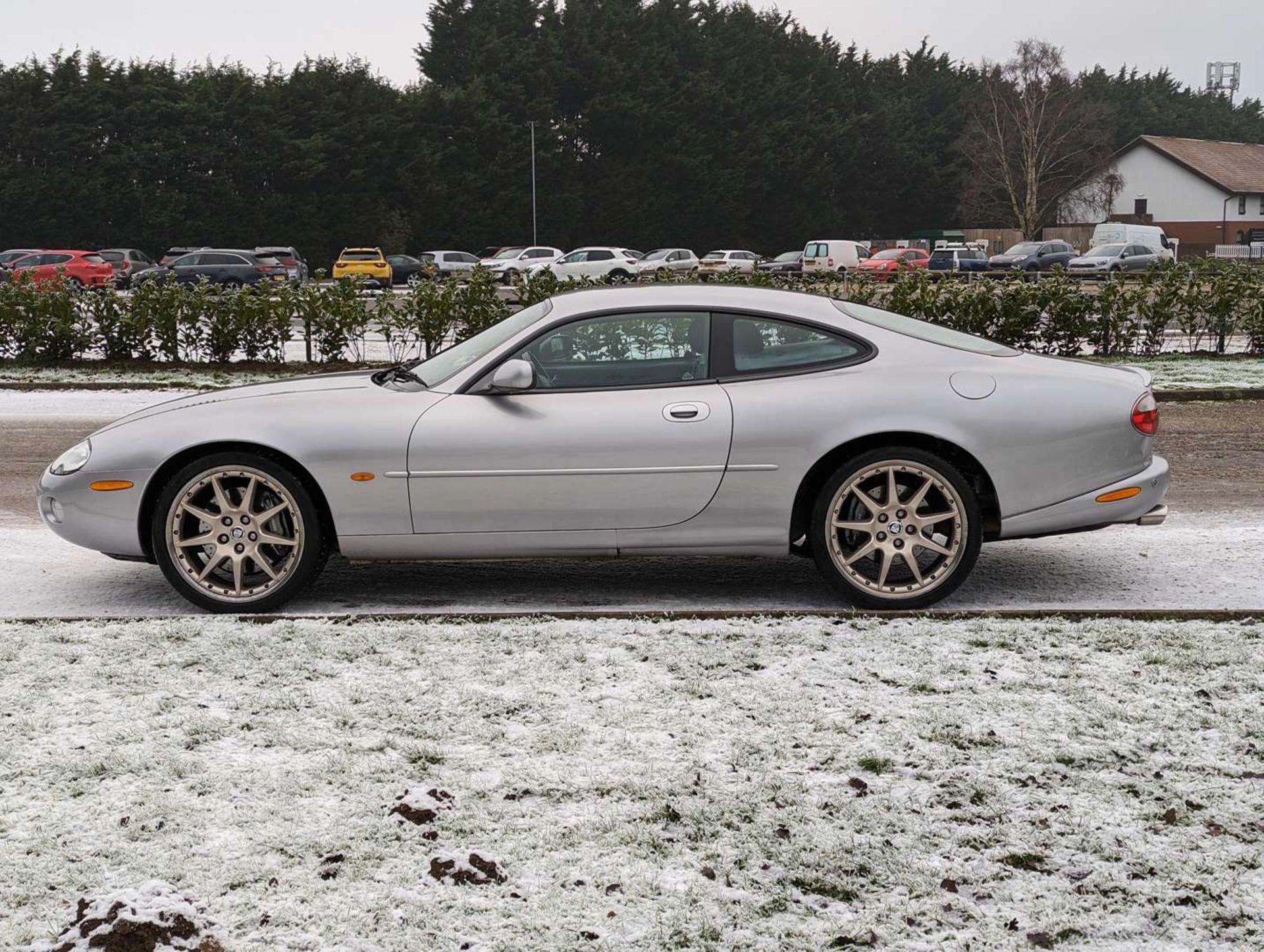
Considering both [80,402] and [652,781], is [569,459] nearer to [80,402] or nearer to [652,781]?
[652,781]

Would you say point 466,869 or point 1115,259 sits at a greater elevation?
point 1115,259

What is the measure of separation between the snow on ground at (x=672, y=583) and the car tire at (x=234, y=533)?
226mm

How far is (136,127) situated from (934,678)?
6336 cm

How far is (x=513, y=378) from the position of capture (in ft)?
19.5

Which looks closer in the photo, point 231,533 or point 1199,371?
point 231,533

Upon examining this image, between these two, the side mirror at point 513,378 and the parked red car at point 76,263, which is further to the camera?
the parked red car at point 76,263

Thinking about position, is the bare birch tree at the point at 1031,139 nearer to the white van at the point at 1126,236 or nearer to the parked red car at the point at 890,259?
the white van at the point at 1126,236

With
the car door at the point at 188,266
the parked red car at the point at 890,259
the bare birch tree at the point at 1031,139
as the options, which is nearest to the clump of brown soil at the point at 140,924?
the car door at the point at 188,266

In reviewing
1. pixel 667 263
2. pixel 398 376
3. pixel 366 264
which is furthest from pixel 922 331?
pixel 667 263

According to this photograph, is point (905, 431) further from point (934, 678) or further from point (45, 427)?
point (45, 427)

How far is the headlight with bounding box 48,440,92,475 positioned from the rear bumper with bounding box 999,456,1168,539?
4004 mm

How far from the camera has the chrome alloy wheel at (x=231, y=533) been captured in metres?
5.94

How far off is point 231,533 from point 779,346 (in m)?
2.50

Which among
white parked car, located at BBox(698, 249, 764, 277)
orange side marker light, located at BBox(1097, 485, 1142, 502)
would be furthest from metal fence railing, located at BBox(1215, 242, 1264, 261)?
orange side marker light, located at BBox(1097, 485, 1142, 502)
